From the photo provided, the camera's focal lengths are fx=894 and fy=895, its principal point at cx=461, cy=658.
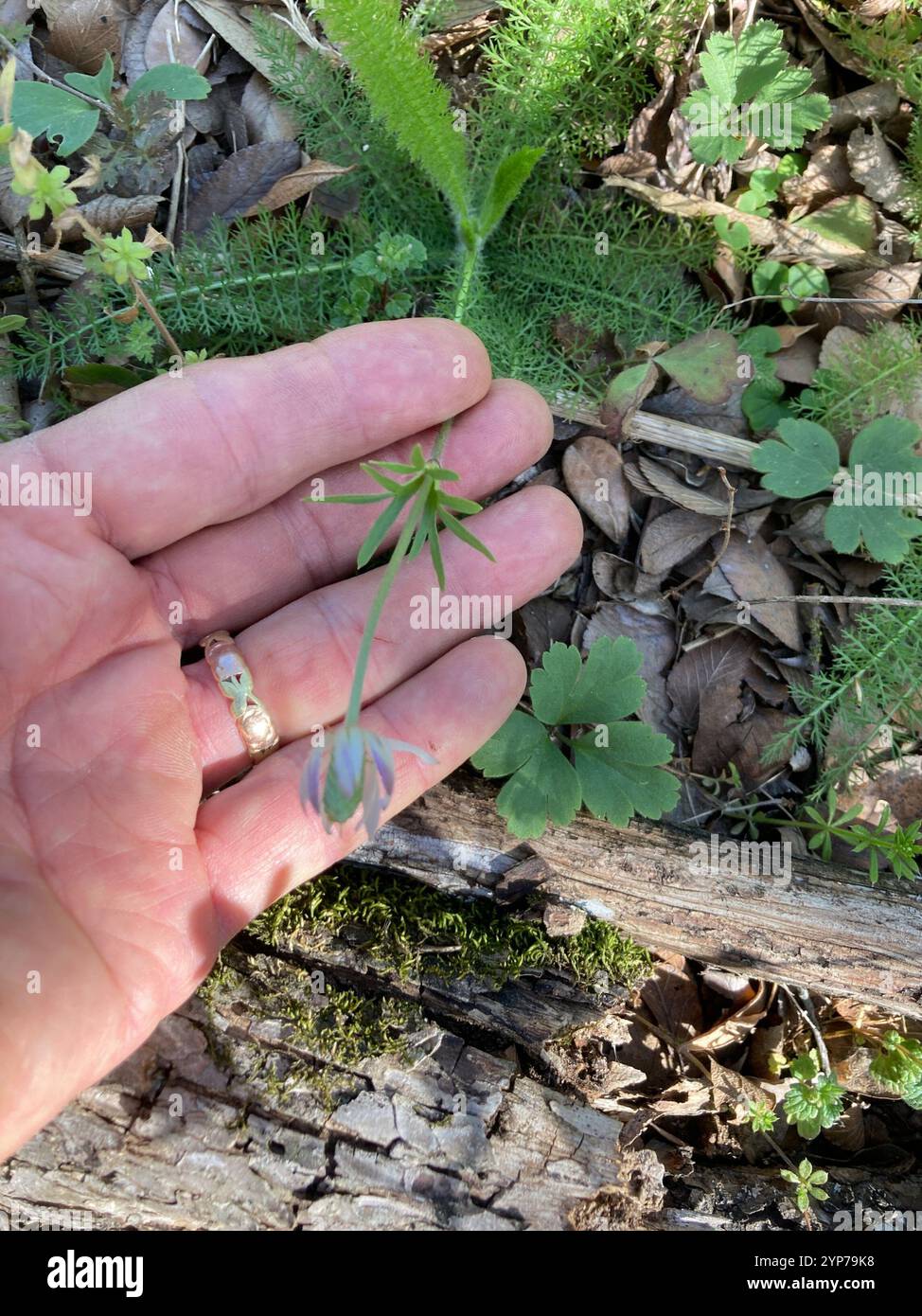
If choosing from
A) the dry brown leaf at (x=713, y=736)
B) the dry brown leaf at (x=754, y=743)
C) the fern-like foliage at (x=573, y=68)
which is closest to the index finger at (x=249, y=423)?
the fern-like foliage at (x=573, y=68)

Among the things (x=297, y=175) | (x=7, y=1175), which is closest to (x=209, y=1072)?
(x=7, y=1175)

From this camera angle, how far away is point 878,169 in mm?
3178

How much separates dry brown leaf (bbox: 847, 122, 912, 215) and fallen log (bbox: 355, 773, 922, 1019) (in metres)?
2.37

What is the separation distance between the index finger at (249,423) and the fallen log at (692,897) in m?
1.05

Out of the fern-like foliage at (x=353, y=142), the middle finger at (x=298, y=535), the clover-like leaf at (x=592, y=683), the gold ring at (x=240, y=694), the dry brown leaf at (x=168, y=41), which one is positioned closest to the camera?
the gold ring at (x=240, y=694)

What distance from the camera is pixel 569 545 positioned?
8.88ft

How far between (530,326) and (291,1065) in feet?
7.99

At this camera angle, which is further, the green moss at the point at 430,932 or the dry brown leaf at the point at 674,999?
the dry brown leaf at the point at 674,999

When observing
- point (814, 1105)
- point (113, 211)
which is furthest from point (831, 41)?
point (814, 1105)

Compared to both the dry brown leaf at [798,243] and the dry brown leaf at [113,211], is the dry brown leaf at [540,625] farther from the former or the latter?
the dry brown leaf at [113,211]

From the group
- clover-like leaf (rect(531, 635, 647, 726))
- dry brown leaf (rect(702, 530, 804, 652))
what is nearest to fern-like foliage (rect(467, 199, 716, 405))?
dry brown leaf (rect(702, 530, 804, 652))

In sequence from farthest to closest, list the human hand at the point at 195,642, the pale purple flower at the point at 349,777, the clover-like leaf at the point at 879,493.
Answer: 1. the clover-like leaf at the point at 879,493
2. the human hand at the point at 195,642
3. the pale purple flower at the point at 349,777

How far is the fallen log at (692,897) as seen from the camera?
2615mm

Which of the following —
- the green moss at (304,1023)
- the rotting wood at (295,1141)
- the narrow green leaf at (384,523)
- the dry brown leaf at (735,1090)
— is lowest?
the dry brown leaf at (735,1090)
